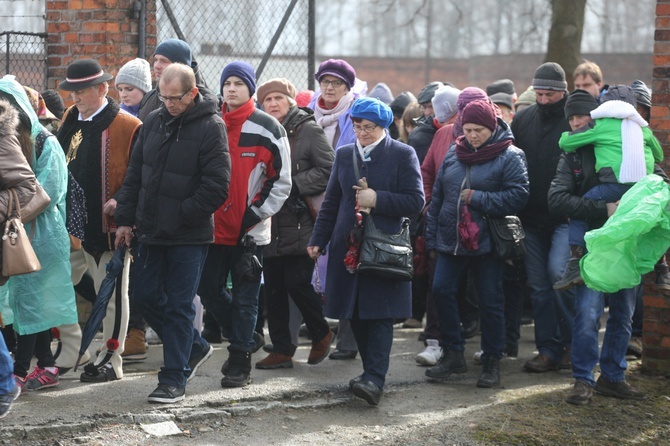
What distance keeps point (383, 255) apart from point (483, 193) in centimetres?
110

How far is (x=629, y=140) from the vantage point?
22.2ft

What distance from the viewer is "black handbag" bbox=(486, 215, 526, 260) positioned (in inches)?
282

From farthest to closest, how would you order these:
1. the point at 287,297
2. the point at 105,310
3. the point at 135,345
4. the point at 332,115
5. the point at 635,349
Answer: the point at 635,349 → the point at 332,115 → the point at 135,345 → the point at 287,297 → the point at 105,310

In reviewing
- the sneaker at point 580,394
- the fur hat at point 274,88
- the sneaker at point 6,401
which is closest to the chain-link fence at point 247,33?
the fur hat at point 274,88

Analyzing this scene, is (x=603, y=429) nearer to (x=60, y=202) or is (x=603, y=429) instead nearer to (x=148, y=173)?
(x=148, y=173)

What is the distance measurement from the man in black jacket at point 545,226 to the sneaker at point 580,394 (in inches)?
34.0

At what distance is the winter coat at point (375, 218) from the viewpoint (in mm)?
6543

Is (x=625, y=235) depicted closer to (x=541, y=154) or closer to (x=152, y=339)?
(x=541, y=154)

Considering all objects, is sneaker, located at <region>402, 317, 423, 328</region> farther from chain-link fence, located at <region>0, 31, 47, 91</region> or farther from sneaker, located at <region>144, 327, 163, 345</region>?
chain-link fence, located at <region>0, 31, 47, 91</region>

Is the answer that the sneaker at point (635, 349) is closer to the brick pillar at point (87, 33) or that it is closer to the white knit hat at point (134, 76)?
the white knit hat at point (134, 76)

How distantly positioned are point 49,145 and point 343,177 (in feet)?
5.98

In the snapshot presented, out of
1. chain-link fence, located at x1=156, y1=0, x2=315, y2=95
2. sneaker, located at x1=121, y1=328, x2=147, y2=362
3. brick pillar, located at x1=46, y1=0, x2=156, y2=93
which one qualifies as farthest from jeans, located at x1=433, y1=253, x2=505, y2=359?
chain-link fence, located at x1=156, y1=0, x2=315, y2=95

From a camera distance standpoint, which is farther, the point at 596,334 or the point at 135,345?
the point at 135,345

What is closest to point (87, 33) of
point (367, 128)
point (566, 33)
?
A: point (367, 128)
